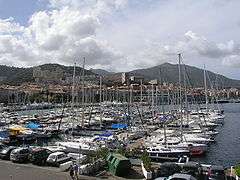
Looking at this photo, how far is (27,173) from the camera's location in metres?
28.2

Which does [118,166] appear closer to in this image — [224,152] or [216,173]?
[216,173]

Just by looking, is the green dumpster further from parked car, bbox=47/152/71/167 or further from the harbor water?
the harbor water

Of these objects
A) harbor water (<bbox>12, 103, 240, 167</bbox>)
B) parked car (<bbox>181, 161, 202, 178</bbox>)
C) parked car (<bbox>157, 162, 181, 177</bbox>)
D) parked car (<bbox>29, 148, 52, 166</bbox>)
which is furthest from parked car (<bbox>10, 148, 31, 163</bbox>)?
harbor water (<bbox>12, 103, 240, 167</bbox>)

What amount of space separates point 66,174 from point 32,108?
138122 mm

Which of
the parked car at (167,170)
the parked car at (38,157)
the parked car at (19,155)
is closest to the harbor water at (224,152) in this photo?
the parked car at (167,170)

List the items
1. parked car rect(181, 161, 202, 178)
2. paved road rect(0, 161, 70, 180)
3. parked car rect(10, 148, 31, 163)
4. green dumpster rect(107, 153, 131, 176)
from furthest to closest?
1. parked car rect(10, 148, 31, 163)
2. green dumpster rect(107, 153, 131, 176)
3. paved road rect(0, 161, 70, 180)
4. parked car rect(181, 161, 202, 178)

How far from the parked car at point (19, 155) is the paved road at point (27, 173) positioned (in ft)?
2.61

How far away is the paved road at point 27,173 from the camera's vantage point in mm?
26688

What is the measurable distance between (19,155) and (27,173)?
4.97m

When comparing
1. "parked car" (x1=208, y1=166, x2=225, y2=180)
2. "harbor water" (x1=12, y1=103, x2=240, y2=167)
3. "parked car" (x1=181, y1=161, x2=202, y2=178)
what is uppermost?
"parked car" (x1=181, y1=161, x2=202, y2=178)

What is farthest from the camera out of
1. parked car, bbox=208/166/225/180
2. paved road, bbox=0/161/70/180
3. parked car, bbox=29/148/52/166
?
parked car, bbox=29/148/52/166

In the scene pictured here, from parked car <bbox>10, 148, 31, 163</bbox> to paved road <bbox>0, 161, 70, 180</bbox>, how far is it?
80cm

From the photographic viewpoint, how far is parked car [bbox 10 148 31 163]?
3278 cm

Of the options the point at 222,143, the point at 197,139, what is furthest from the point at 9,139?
the point at 222,143
